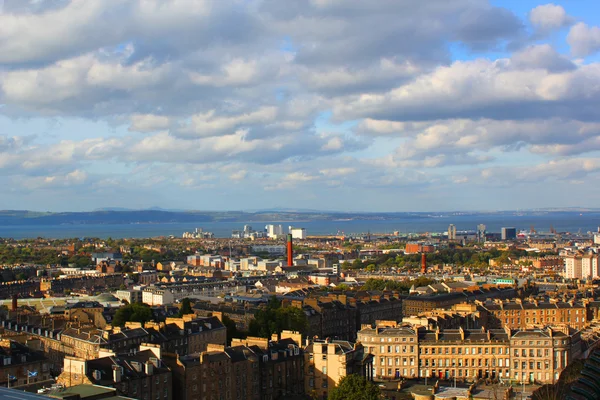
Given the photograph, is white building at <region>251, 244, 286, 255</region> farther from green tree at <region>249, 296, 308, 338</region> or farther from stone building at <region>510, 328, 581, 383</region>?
stone building at <region>510, 328, 581, 383</region>

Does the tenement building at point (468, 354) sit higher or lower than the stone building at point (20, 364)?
lower

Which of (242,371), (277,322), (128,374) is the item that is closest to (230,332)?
(277,322)

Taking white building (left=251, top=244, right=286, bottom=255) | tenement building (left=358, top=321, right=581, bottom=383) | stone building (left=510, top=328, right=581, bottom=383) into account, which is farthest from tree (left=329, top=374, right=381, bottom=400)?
white building (left=251, top=244, right=286, bottom=255)

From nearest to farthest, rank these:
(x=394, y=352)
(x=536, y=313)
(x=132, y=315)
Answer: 1. (x=394, y=352)
2. (x=132, y=315)
3. (x=536, y=313)

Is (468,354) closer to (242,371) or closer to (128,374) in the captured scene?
(242,371)

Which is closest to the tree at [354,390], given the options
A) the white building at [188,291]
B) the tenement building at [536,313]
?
the tenement building at [536,313]

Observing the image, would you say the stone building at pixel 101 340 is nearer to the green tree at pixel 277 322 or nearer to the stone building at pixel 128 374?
the stone building at pixel 128 374
